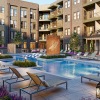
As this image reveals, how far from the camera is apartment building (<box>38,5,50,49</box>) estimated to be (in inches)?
2106

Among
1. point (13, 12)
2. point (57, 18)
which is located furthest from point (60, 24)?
point (13, 12)

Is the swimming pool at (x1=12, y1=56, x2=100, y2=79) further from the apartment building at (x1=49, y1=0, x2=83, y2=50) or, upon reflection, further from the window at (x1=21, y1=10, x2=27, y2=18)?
the window at (x1=21, y1=10, x2=27, y2=18)

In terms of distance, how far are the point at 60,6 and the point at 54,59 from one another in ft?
73.0

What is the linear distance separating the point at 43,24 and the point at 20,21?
8.35 metres

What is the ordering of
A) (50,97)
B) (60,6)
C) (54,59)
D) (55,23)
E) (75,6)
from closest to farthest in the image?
(50,97)
(54,59)
(75,6)
(60,6)
(55,23)

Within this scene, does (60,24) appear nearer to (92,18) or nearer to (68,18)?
(68,18)

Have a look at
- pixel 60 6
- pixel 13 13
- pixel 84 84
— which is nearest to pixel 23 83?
pixel 84 84

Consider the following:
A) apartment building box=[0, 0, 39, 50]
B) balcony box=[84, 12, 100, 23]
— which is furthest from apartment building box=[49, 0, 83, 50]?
apartment building box=[0, 0, 39, 50]

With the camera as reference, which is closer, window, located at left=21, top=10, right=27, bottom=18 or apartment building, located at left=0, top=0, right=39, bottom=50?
apartment building, located at left=0, top=0, right=39, bottom=50

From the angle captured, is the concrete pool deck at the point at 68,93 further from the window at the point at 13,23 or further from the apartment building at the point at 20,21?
the window at the point at 13,23

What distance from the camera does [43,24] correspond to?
54.6 meters

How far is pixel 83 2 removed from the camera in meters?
34.2

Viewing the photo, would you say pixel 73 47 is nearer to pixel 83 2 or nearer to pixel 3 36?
pixel 83 2

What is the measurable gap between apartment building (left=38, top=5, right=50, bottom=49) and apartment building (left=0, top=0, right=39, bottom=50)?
7.42ft
